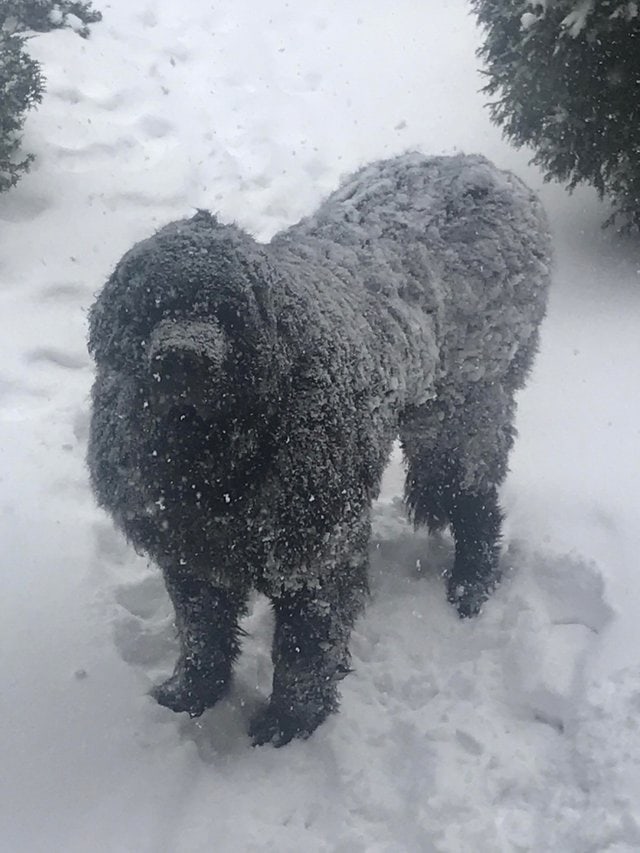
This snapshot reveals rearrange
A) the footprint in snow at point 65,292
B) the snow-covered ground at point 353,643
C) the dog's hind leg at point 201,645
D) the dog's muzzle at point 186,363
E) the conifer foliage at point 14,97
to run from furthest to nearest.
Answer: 1. the conifer foliage at point 14,97
2. the footprint in snow at point 65,292
3. the dog's hind leg at point 201,645
4. the snow-covered ground at point 353,643
5. the dog's muzzle at point 186,363

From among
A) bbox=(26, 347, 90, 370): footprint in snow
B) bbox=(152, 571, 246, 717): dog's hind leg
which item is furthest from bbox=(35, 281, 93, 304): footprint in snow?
bbox=(152, 571, 246, 717): dog's hind leg

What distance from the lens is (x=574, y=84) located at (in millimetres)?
4758

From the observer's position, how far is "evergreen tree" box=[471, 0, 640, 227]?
4.51 m

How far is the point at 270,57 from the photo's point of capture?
7.89 meters

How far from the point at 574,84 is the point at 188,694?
4047mm

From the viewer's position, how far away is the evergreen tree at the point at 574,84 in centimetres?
451

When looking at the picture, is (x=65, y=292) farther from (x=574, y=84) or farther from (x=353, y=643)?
(x=574, y=84)

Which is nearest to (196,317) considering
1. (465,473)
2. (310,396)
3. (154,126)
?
(310,396)

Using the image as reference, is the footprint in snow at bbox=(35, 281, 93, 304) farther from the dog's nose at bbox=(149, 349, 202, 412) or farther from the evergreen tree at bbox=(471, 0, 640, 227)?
the dog's nose at bbox=(149, 349, 202, 412)

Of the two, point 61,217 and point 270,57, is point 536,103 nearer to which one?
point 61,217

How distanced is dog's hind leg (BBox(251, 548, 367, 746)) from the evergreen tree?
3420mm

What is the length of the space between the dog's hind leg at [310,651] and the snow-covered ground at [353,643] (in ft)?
0.29

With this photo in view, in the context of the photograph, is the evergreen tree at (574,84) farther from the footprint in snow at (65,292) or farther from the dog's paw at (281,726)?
the dog's paw at (281,726)

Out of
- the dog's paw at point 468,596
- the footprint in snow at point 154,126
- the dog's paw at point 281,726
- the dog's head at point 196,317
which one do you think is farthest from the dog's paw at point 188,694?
the footprint in snow at point 154,126
